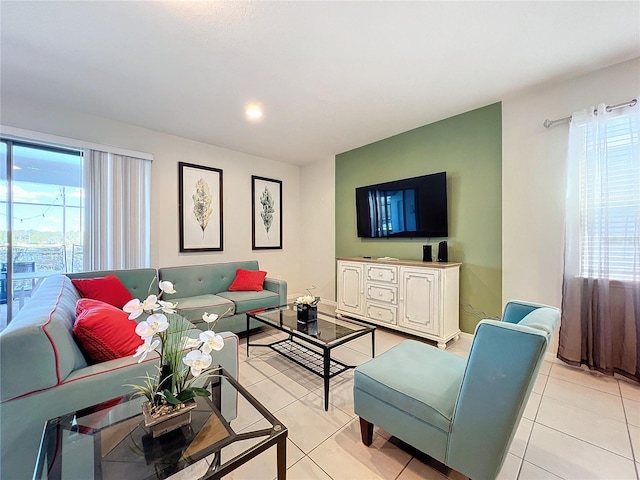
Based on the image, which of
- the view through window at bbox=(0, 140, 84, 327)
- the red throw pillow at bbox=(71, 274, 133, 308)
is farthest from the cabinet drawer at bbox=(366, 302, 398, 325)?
the view through window at bbox=(0, 140, 84, 327)

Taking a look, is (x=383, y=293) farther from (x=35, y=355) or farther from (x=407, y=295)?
(x=35, y=355)

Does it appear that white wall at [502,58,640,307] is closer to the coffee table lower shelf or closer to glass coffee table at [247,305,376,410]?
glass coffee table at [247,305,376,410]

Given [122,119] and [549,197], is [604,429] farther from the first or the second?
[122,119]

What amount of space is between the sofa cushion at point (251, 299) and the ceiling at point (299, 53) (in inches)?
84.0

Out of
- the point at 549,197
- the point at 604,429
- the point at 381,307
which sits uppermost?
the point at 549,197

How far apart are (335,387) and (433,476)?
0.89 m

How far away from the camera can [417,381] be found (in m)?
1.32

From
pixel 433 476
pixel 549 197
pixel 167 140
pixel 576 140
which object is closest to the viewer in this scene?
pixel 433 476

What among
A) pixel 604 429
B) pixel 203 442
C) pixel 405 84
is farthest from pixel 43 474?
pixel 405 84

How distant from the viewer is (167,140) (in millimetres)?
3516

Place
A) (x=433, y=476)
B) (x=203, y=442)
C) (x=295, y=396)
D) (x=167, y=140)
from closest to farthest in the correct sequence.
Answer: (x=203, y=442) → (x=433, y=476) → (x=295, y=396) → (x=167, y=140)

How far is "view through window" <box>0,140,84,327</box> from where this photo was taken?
261cm

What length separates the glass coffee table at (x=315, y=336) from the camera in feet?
6.43

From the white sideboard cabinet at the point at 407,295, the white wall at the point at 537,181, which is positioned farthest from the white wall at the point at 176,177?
the white wall at the point at 537,181
